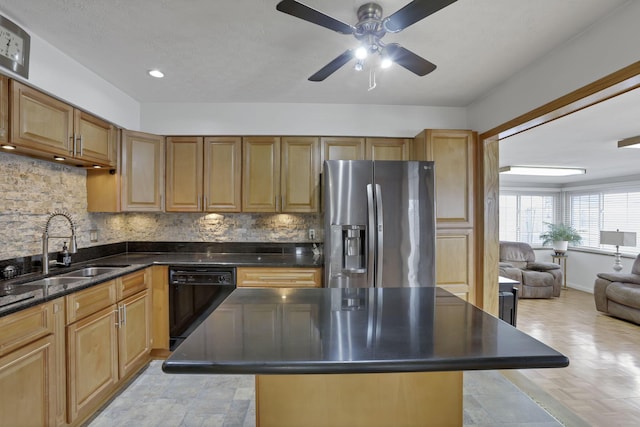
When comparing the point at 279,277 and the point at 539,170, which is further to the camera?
the point at 539,170

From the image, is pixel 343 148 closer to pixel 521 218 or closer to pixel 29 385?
pixel 29 385

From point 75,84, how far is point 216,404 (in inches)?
102

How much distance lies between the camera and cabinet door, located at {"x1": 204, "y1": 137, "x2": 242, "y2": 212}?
10.5ft

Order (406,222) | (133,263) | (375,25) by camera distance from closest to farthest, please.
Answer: (375,25) < (406,222) < (133,263)

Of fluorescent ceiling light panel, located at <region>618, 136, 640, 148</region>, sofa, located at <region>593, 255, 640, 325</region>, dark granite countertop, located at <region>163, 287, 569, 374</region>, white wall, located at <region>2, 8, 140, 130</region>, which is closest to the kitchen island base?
dark granite countertop, located at <region>163, 287, 569, 374</region>

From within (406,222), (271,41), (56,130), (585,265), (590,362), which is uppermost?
(271,41)

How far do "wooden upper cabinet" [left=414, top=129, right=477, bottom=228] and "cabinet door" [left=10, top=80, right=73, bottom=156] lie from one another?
2896 mm

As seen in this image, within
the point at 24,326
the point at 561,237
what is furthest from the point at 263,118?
the point at 561,237

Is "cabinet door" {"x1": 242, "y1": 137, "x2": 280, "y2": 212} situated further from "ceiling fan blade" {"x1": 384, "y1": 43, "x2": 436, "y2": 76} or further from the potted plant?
the potted plant

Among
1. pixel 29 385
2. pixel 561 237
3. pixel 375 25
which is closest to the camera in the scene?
pixel 375 25

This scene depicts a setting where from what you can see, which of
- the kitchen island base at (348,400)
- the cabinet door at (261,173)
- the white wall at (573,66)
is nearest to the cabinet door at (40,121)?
the cabinet door at (261,173)

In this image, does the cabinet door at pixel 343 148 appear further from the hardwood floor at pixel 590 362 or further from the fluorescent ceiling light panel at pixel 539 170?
the fluorescent ceiling light panel at pixel 539 170

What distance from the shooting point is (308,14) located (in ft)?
4.28

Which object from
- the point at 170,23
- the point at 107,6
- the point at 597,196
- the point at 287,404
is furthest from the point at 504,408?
the point at 597,196
